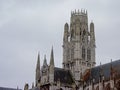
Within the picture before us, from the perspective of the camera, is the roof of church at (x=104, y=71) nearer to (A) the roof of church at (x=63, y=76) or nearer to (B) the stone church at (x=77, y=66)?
(B) the stone church at (x=77, y=66)

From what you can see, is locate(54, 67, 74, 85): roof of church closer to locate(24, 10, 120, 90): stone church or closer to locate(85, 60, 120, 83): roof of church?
locate(24, 10, 120, 90): stone church

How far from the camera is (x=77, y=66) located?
4168 inches

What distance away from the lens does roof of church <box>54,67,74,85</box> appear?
10219 cm

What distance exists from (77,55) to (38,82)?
1308 cm

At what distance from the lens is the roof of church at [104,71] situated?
8794cm

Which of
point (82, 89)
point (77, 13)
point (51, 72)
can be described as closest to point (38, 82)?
point (51, 72)

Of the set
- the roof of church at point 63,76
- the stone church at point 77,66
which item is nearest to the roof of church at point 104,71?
the stone church at point 77,66

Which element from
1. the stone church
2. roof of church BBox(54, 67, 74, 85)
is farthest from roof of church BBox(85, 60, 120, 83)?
roof of church BBox(54, 67, 74, 85)

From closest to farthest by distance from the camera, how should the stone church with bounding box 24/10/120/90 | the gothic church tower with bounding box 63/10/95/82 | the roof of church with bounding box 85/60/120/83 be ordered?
1. the roof of church with bounding box 85/60/120/83
2. the stone church with bounding box 24/10/120/90
3. the gothic church tower with bounding box 63/10/95/82

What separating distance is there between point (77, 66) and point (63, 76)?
4.96 m

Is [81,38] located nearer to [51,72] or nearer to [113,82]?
[51,72]

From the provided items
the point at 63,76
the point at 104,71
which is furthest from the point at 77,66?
the point at 104,71

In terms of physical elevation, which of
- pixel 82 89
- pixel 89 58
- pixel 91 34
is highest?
pixel 91 34

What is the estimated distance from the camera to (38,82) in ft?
348
